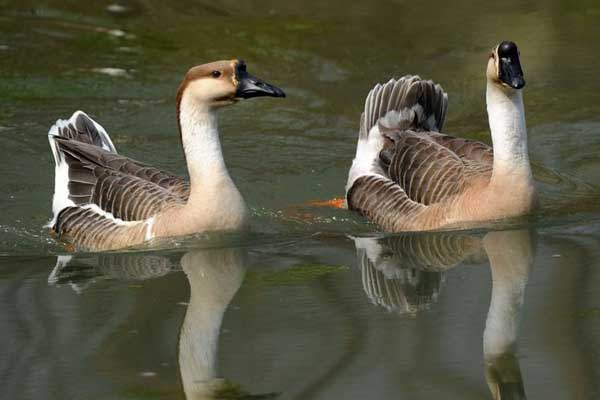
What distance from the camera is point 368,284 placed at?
7273 millimetres

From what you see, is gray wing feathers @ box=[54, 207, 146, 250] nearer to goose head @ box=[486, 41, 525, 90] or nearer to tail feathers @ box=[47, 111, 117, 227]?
tail feathers @ box=[47, 111, 117, 227]

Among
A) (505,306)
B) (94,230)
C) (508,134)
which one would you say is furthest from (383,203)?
(505,306)

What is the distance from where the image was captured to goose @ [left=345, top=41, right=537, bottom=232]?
9.40 meters

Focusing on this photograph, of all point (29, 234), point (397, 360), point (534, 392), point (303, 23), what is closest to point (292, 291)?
point (397, 360)

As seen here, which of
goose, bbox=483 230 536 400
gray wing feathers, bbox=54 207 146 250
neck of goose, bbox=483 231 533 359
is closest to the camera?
goose, bbox=483 230 536 400

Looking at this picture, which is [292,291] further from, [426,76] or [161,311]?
[426,76]

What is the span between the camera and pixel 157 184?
995 centimetres

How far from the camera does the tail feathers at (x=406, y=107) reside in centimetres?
1131

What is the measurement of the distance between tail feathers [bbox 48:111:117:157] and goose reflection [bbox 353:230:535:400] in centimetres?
312

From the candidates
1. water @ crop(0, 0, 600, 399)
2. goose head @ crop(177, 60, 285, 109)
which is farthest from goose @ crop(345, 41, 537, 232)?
goose head @ crop(177, 60, 285, 109)

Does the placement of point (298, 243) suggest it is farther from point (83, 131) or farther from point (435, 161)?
point (83, 131)

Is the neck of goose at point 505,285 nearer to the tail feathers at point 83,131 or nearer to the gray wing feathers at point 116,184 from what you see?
the gray wing feathers at point 116,184

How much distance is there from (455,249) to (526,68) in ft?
21.8

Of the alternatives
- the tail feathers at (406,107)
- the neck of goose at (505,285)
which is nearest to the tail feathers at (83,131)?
the tail feathers at (406,107)
